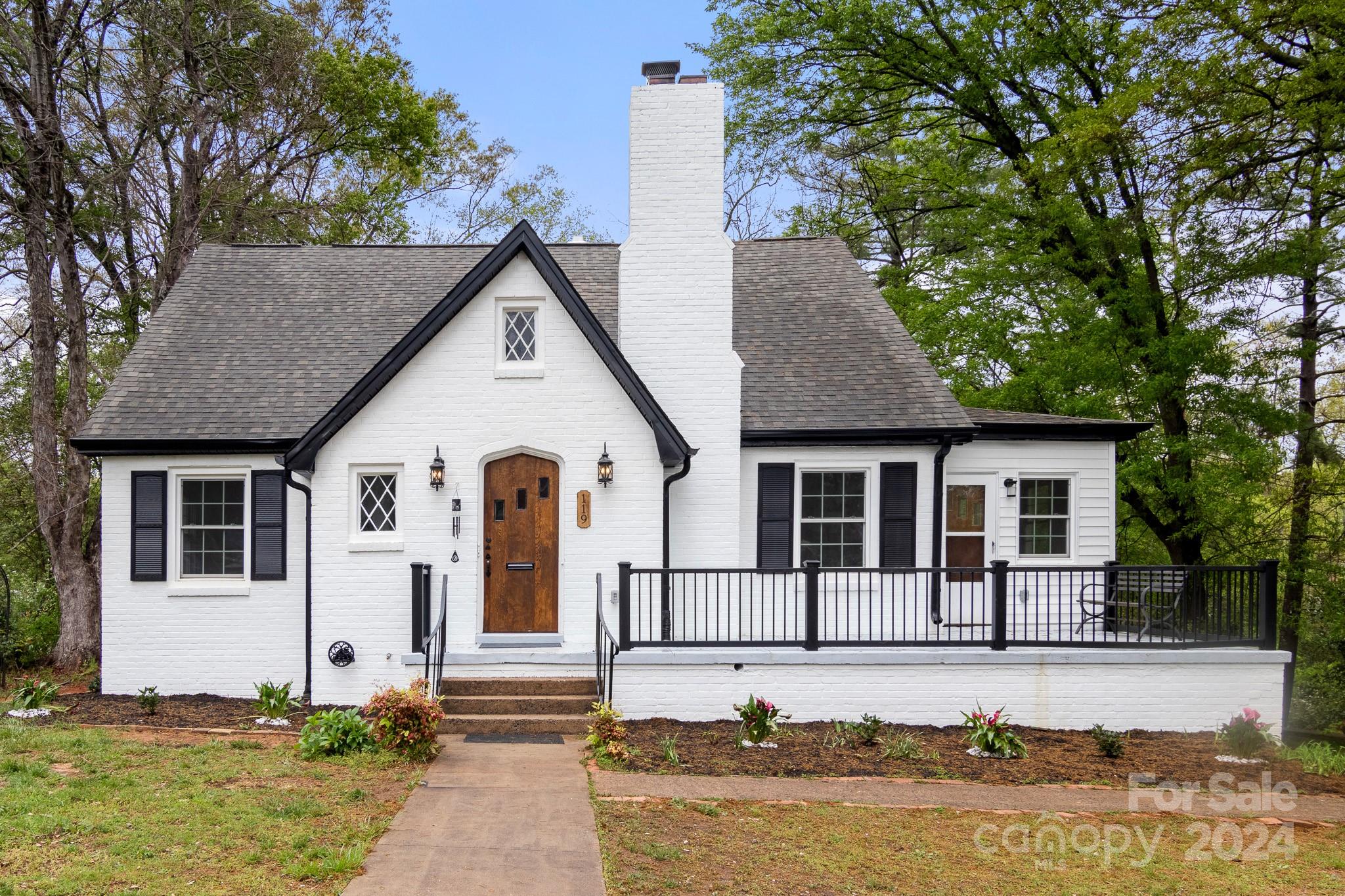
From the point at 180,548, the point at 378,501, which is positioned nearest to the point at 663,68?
the point at 378,501

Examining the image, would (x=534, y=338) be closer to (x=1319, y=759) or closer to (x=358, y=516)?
(x=358, y=516)

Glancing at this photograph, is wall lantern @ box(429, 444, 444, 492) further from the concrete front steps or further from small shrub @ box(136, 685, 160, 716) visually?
small shrub @ box(136, 685, 160, 716)

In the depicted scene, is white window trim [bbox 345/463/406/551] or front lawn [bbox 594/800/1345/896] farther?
white window trim [bbox 345/463/406/551]

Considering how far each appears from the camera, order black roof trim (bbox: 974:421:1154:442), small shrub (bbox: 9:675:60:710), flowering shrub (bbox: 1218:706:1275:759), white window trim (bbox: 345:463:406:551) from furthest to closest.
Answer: black roof trim (bbox: 974:421:1154:442) → white window trim (bbox: 345:463:406:551) → small shrub (bbox: 9:675:60:710) → flowering shrub (bbox: 1218:706:1275:759)

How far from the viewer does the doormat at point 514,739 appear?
A: 29.3 feet

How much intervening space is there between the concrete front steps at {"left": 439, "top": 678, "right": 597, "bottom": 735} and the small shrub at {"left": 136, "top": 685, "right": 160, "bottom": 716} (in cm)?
357

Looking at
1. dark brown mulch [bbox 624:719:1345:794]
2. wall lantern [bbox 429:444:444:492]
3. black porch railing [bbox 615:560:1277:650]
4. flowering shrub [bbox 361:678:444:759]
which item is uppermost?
wall lantern [bbox 429:444:444:492]

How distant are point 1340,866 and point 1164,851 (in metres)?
1.28

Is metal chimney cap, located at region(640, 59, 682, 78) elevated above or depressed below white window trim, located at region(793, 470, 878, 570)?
above

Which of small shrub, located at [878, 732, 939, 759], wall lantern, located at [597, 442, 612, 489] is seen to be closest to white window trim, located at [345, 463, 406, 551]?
wall lantern, located at [597, 442, 612, 489]

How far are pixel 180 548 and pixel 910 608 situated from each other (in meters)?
9.79

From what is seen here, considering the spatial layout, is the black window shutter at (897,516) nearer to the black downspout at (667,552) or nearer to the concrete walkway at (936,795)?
the black downspout at (667,552)

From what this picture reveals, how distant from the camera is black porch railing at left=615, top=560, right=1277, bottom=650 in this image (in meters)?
9.73

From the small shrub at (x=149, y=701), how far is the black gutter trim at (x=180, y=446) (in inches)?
120
